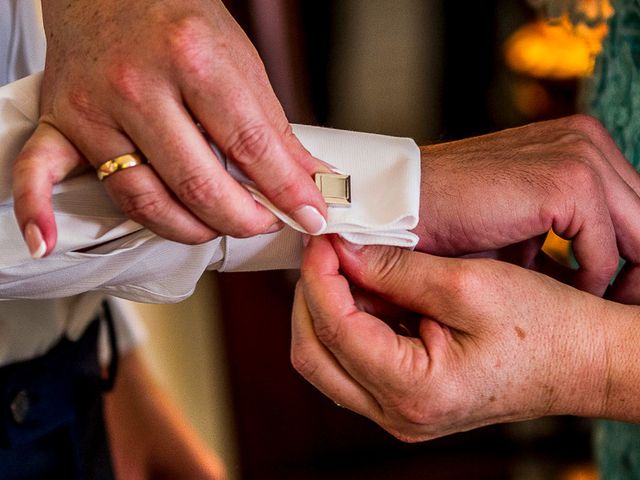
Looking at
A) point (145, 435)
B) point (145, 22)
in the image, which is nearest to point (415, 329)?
point (145, 22)

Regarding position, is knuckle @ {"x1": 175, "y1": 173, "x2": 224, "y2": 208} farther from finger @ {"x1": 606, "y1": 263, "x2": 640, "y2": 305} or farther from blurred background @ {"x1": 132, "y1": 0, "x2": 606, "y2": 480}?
blurred background @ {"x1": 132, "y1": 0, "x2": 606, "y2": 480}

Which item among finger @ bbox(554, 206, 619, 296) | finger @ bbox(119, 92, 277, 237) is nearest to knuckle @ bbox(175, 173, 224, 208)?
finger @ bbox(119, 92, 277, 237)

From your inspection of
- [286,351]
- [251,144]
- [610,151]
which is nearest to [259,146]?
[251,144]

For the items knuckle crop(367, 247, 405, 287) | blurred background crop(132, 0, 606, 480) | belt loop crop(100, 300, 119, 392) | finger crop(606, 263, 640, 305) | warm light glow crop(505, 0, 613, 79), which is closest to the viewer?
knuckle crop(367, 247, 405, 287)

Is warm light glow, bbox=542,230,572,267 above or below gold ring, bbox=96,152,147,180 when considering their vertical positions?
below

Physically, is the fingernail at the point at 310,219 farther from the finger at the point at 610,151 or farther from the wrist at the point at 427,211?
the finger at the point at 610,151

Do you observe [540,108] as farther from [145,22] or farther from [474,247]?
[145,22]

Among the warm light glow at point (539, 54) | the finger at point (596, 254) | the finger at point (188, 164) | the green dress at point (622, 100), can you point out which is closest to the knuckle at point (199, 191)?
the finger at point (188, 164)
